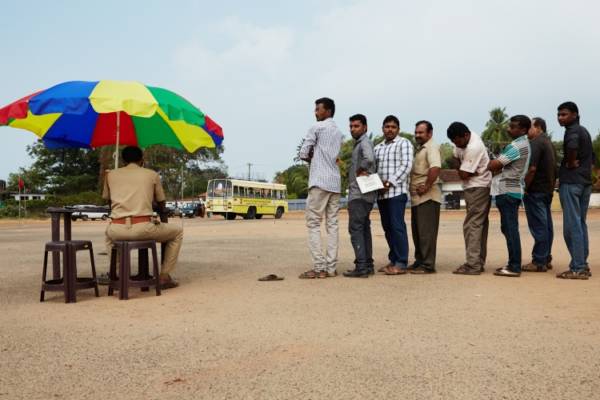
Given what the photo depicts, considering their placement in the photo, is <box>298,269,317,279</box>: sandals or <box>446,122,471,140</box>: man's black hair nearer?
<box>298,269,317,279</box>: sandals

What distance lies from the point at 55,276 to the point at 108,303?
3.93 ft

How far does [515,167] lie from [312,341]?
166 inches

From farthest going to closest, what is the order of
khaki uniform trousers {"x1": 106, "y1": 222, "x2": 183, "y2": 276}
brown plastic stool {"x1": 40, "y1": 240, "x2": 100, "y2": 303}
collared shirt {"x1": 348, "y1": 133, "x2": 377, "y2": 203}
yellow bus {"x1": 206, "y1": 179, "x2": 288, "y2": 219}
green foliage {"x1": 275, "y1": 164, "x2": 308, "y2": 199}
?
green foliage {"x1": 275, "y1": 164, "x2": 308, "y2": 199} < yellow bus {"x1": 206, "y1": 179, "x2": 288, "y2": 219} < collared shirt {"x1": 348, "y1": 133, "x2": 377, "y2": 203} < khaki uniform trousers {"x1": 106, "y1": 222, "x2": 183, "y2": 276} < brown plastic stool {"x1": 40, "y1": 240, "x2": 100, "y2": 303}

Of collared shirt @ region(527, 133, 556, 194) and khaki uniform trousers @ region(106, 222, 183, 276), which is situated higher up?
collared shirt @ region(527, 133, 556, 194)

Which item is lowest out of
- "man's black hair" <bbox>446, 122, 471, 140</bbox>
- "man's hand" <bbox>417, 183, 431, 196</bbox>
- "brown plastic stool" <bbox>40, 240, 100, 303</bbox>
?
"brown plastic stool" <bbox>40, 240, 100, 303</bbox>

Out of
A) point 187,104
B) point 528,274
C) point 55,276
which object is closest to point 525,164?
point 528,274

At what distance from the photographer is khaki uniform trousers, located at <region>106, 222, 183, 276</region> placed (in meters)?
5.71

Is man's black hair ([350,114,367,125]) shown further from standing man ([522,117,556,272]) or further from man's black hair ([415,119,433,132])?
standing man ([522,117,556,272])

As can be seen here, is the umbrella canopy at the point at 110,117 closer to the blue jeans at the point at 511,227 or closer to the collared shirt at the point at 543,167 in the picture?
the blue jeans at the point at 511,227

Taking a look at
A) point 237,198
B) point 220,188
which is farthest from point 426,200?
point 220,188

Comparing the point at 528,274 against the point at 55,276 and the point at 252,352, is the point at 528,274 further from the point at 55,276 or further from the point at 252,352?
the point at 55,276

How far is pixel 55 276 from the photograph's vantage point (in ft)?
20.3

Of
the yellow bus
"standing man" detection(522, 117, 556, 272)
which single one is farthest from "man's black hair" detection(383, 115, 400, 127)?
the yellow bus

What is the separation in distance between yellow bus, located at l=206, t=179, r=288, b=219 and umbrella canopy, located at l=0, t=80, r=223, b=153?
85.8ft
